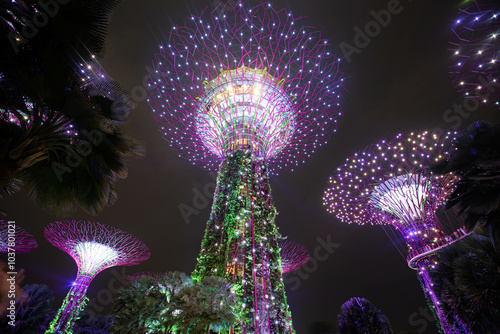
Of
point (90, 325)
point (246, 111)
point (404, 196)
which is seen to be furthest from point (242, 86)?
point (90, 325)

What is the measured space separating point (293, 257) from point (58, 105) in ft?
38.3

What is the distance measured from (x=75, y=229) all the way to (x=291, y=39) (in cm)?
1507

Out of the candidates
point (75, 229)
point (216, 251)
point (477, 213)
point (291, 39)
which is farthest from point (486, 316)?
point (75, 229)

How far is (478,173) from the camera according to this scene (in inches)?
272

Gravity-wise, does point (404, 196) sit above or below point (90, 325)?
above

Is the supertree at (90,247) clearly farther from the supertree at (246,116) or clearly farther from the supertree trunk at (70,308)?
the supertree at (246,116)

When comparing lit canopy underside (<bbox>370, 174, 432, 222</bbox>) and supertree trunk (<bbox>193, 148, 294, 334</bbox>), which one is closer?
supertree trunk (<bbox>193, 148, 294, 334</bbox>)

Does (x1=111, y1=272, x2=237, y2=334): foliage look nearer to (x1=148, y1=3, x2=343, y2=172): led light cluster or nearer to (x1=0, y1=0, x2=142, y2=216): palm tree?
(x1=0, y1=0, x2=142, y2=216): palm tree

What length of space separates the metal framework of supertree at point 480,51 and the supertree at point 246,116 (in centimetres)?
419

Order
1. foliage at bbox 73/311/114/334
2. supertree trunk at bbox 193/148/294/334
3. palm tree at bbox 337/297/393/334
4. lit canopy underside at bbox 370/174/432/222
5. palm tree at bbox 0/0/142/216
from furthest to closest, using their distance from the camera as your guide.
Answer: foliage at bbox 73/311/114/334 < palm tree at bbox 337/297/393/334 < lit canopy underside at bbox 370/174/432/222 < supertree trunk at bbox 193/148/294/334 < palm tree at bbox 0/0/142/216

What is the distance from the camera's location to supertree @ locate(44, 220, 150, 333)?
13.3 meters

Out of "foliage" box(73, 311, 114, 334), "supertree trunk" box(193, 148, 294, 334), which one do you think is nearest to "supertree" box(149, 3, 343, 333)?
"supertree trunk" box(193, 148, 294, 334)

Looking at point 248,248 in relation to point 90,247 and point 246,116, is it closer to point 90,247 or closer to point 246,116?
point 246,116

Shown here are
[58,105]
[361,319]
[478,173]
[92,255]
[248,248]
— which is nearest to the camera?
[58,105]
